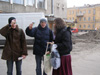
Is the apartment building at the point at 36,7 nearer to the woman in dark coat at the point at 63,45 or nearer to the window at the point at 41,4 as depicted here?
the window at the point at 41,4

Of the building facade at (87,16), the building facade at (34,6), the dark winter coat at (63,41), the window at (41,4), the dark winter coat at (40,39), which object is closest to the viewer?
the dark winter coat at (63,41)

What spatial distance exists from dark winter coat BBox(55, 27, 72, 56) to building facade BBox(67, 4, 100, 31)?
5498 centimetres

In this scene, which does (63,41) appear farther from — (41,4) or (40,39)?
(41,4)

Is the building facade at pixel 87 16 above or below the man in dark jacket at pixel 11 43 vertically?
above

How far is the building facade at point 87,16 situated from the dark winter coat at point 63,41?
180ft

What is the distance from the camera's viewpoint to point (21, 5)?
18.1 meters

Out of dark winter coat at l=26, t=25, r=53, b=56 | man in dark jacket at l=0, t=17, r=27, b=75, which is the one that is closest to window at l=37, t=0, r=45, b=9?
dark winter coat at l=26, t=25, r=53, b=56

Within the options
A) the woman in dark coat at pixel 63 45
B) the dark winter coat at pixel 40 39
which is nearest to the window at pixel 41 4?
the dark winter coat at pixel 40 39

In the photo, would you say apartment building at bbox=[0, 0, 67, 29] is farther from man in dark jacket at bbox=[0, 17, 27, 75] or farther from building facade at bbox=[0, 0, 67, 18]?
man in dark jacket at bbox=[0, 17, 27, 75]

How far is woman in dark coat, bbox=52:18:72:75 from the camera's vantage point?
9.70 feet

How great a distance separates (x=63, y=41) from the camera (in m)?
2.95

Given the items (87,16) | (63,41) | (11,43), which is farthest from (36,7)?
(87,16)

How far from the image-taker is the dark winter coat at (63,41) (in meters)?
2.94

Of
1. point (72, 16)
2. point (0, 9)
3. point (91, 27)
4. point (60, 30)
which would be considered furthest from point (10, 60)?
point (72, 16)
